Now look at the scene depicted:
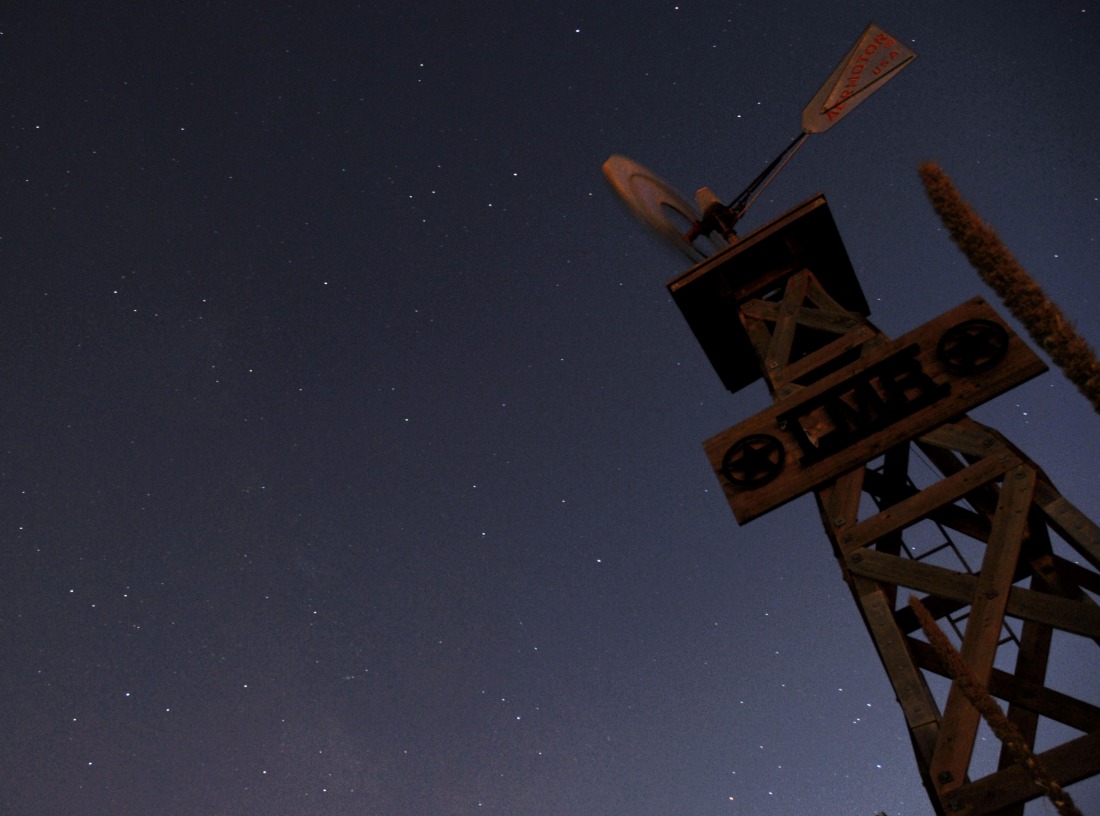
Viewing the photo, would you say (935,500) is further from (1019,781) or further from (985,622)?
(1019,781)

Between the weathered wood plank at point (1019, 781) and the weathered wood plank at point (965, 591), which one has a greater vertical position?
the weathered wood plank at point (965, 591)

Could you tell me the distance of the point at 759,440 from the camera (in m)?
4.94

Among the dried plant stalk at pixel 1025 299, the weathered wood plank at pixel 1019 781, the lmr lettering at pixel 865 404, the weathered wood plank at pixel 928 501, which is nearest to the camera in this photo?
the dried plant stalk at pixel 1025 299

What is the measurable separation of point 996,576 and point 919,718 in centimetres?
81

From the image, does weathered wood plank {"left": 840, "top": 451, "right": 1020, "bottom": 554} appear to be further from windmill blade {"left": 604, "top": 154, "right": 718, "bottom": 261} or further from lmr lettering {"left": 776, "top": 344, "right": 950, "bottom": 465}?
windmill blade {"left": 604, "top": 154, "right": 718, "bottom": 261}

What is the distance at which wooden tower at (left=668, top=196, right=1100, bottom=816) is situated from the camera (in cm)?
346

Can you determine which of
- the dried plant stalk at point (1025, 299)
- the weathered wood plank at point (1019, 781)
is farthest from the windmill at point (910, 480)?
the dried plant stalk at point (1025, 299)

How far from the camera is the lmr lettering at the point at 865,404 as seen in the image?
15.1 ft

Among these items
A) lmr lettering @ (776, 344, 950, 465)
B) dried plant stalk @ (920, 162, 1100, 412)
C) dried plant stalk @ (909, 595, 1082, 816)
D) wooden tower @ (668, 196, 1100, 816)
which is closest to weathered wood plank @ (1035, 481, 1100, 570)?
wooden tower @ (668, 196, 1100, 816)

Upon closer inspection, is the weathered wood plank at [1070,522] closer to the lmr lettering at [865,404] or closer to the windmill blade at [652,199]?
the lmr lettering at [865,404]

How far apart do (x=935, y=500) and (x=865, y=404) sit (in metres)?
0.76

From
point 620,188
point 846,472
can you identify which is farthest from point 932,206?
point 620,188

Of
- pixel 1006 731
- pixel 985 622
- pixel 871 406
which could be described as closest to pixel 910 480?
pixel 871 406

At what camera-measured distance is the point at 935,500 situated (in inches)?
169
